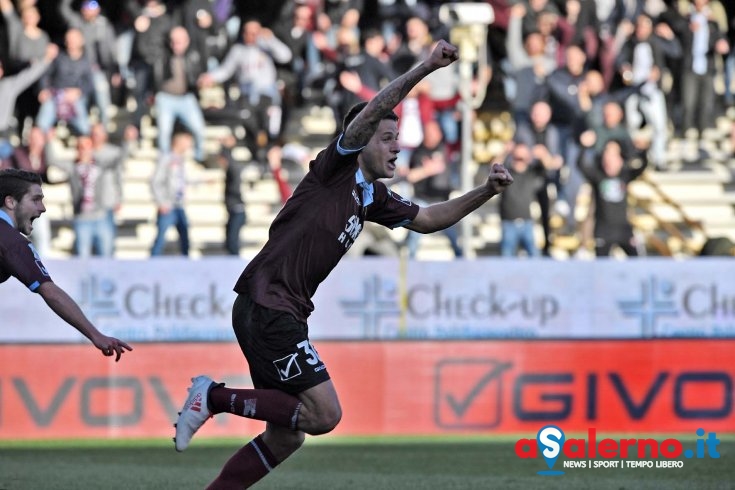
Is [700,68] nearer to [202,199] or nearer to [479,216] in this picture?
[479,216]

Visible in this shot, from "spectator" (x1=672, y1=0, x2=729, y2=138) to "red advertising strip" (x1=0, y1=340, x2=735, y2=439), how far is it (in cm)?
734

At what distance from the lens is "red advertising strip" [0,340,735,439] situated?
46.1ft

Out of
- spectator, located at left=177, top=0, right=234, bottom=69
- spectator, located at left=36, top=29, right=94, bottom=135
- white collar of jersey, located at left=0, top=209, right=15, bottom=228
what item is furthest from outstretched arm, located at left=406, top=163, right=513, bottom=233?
spectator, located at left=177, top=0, right=234, bottom=69

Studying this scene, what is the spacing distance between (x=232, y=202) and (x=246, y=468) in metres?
10.0

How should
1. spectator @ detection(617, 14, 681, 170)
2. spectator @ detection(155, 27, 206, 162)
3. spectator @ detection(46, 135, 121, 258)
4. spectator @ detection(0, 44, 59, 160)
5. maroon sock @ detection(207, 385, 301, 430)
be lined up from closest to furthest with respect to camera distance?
maroon sock @ detection(207, 385, 301, 430) < spectator @ detection(46, 135, 121, 258) < spectator @ detection(155, 27, 206, 162) < spectator @ detection(0, 44, 59, 160) < spectator @ detection(617, 14, 681, 170)

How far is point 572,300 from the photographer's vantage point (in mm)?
15773

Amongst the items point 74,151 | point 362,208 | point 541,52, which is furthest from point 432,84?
point 362,208

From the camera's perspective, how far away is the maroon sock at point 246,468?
7785 mm

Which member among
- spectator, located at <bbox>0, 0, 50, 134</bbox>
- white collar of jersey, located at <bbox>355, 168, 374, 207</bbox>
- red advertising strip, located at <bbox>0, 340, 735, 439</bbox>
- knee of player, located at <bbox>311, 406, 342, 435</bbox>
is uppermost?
spectator, located at <bbox>0, 0, 50, 134</bbox>

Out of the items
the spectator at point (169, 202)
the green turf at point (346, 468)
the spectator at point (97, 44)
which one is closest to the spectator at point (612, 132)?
the spectator at point (169, 202)

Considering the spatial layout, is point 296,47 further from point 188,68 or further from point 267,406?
point 267,406

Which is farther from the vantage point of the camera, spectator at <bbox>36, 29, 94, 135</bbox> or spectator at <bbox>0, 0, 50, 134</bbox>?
spectator at <bbox>0, 0, 50, 134</bbox>

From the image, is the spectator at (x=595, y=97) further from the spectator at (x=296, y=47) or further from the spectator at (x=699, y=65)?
the spectator at (x=296, y=47)

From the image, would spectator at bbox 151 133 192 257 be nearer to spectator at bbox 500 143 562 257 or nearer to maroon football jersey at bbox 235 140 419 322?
spectator at bbox 500 143 562 257
